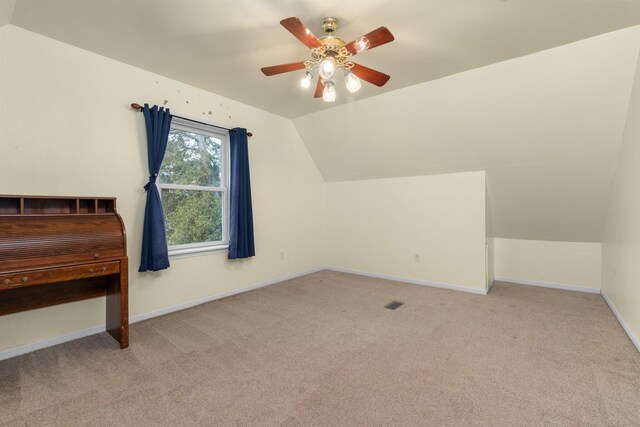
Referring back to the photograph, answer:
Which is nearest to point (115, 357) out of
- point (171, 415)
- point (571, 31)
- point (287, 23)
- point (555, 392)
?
point (171, 415)

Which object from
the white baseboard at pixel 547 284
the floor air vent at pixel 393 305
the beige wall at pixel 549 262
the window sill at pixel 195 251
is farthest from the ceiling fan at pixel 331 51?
the white baseboard at pixel 547 284

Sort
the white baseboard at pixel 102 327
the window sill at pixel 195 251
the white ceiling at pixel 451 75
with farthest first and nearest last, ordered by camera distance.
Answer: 1. the window sill at pixel 195 251
2. the white baseboard at pixel 102 327
3. the white ceiling at pixel 451 75

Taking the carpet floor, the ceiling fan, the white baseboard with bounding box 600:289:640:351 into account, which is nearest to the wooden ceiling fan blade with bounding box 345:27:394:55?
the ceiling fan

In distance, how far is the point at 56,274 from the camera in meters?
2.12

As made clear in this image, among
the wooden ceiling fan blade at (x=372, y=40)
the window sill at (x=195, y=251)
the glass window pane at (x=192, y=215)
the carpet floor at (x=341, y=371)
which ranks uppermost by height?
the wooden ceiling fan blade at (x=372, y=40)

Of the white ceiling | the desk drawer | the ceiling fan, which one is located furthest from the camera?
the white ceiling

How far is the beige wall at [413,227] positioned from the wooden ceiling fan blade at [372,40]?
2.68m

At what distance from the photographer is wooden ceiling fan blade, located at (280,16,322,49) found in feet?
5.42

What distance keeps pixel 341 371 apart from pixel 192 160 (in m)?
2.79

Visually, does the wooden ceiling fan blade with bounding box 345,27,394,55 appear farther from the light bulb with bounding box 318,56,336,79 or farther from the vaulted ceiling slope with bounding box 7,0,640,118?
the vaulted ceiling slope with bounding box 7,0,640,118

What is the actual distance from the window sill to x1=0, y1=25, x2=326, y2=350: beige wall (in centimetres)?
6

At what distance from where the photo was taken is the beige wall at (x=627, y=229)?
2.41 metres

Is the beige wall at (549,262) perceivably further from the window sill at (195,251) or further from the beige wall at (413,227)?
the window sill at (195,251)

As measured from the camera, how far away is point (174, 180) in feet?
11.0
